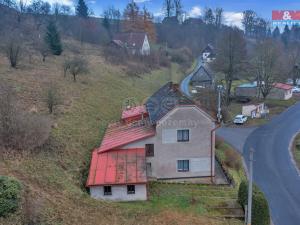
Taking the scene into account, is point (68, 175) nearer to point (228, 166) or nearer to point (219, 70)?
point (228, 166)

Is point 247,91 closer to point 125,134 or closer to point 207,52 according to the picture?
point 207,52

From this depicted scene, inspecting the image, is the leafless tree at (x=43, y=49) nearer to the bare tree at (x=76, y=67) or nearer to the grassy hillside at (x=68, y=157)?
the grassy hillside at (x=68, y=157)

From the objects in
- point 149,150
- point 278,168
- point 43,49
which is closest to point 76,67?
point 43,49

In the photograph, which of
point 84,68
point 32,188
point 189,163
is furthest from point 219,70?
point 32,188

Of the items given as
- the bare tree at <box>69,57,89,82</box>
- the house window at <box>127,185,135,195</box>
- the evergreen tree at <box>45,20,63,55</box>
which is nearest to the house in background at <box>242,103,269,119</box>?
the bare tree at <box>69,57,89,82</box>

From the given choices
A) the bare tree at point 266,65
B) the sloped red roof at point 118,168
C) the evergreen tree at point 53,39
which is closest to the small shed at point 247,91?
the bare tree at point 266,65
